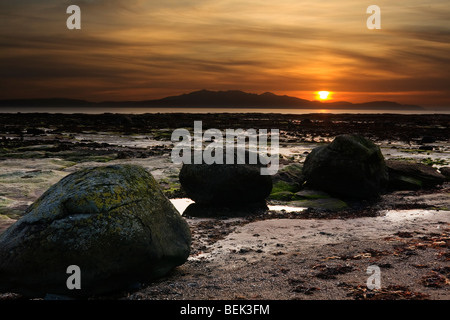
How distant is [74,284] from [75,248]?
1.83 ft

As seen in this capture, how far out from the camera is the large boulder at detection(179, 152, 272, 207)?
1458cm

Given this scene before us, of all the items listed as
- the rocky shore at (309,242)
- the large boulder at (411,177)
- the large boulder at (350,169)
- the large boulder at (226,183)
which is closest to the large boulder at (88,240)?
the rocky shore at (309,242)

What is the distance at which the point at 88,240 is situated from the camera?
6582 millimetres

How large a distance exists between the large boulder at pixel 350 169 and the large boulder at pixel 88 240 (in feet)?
34.3

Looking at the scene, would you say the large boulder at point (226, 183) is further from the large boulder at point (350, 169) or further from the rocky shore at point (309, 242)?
the large boulder at point (350, 169)

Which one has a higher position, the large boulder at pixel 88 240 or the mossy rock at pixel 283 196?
the large boulder at pixel 88 240

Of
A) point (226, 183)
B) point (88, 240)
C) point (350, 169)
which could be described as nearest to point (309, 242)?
point (226, 183)

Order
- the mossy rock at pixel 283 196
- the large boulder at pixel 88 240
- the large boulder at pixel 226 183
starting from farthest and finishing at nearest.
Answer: the mossy rock at pixel 283 196 < the large boulder at pixel 226 183 < the large boulder at pixel 88 240

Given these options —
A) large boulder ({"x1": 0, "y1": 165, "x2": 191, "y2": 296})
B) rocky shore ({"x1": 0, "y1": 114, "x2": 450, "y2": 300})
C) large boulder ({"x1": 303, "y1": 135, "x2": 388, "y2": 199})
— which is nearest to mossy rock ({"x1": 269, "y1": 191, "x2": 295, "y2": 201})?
rocky shore ({"x1": 0, "y1": 114, "x2": 450, "y2": 300})

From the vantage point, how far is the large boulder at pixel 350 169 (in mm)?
16266

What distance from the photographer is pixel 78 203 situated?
6879 mm
